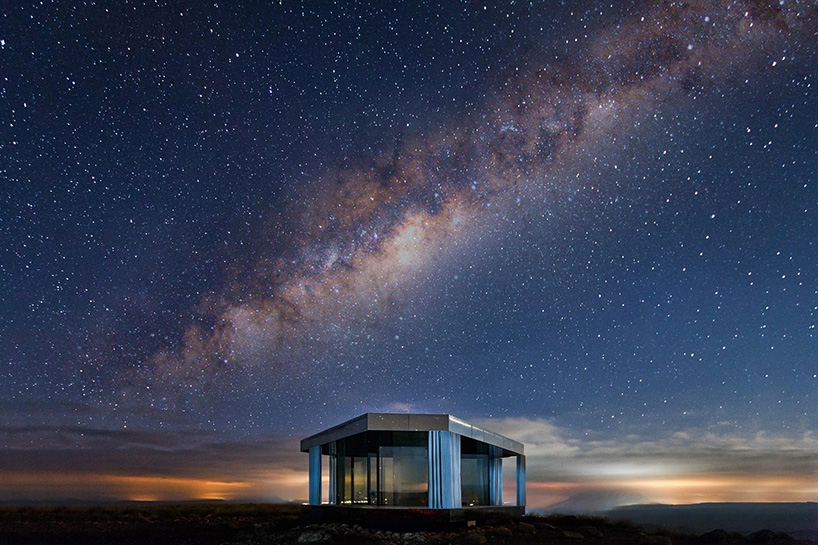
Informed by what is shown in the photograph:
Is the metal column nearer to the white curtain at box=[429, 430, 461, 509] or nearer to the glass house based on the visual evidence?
the glass house

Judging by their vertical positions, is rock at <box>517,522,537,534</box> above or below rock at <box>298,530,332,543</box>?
below

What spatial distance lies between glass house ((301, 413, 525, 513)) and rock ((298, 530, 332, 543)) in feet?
11.1

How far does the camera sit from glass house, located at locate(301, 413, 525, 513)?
20281 mm

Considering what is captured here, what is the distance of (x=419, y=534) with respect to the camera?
1862 centimetres

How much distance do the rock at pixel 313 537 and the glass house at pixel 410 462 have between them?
3383mm

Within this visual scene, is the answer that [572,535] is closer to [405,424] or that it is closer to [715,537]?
[715,537]

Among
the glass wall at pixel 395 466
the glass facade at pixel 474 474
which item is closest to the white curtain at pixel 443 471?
the glass wall at pixel 395 466

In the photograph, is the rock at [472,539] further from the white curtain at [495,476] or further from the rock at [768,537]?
the white curtain at [495,476]

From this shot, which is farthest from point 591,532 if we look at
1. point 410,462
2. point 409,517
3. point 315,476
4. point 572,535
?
point 315,476

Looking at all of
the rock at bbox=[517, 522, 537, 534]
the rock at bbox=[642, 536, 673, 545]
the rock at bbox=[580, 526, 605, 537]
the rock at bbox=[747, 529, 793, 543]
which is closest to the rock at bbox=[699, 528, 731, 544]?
the rock at bbox=[747, 529, 793, 543]

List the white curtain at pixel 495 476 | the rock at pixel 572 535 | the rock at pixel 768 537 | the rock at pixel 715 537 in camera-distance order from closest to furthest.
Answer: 1. the rock at pixel 768 537
2. the rock at pixel 715 537
3. the rock at pixel 572 535
4. the white curtain at pixel 495 476

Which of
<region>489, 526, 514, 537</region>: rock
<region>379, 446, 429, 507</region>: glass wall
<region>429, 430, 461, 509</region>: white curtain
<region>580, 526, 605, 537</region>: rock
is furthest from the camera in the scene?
<region>379, 446, 429, 507</region>: glass wall

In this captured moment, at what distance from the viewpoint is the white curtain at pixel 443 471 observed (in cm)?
2008

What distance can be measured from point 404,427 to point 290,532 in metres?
4.89
